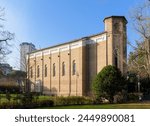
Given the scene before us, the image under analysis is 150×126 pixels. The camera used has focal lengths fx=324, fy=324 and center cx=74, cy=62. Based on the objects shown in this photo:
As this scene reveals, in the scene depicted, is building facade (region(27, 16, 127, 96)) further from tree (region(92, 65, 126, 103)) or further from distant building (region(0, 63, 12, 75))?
distant building (region(0, 63, 12, 75))

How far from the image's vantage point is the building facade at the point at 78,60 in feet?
160

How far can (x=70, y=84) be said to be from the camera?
190 feet

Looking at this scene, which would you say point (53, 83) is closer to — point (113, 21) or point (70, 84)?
point (70, 84)

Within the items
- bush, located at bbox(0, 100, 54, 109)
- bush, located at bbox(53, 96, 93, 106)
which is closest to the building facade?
bush, located at bbox(53, 96, 93, 106)

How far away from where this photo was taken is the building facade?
160ft

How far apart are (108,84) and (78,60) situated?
67.1 ft

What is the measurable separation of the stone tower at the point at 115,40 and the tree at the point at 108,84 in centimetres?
1003

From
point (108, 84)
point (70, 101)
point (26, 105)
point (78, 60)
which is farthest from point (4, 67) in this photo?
point (26, 105)

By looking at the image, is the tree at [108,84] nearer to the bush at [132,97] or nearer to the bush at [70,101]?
the bush at [70,101]

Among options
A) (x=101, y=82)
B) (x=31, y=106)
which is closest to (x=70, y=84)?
(x=101, y=82)

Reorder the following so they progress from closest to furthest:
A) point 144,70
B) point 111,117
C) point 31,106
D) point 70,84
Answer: point 111,117 < point 31,106 < point 144,70 < point 70,84

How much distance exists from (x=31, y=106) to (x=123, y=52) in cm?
2223

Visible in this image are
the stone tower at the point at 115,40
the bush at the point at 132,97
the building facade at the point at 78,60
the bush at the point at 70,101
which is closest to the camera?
the bush at the point at 70,101

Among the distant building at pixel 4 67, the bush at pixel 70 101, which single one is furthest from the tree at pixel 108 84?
the distant building at pixel 4 67
